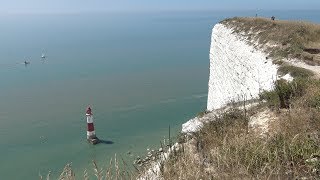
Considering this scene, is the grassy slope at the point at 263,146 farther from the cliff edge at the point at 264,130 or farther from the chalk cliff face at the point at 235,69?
the chalk cliff face at the point at 235,69

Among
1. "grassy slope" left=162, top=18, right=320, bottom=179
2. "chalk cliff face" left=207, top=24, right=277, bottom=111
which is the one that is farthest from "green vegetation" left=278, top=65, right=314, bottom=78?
"grassy slope" left=162, top=18, right=320, bottom=179

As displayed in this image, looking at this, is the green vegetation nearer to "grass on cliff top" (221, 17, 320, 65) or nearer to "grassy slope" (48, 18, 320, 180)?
"grass on cliff top" (221, 17, 320, 65)

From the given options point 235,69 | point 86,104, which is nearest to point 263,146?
point 235,69

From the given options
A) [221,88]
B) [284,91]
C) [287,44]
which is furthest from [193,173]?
[221,88]

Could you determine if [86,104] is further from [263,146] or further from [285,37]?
[263,146]

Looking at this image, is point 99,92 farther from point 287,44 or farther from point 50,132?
point 287,44
